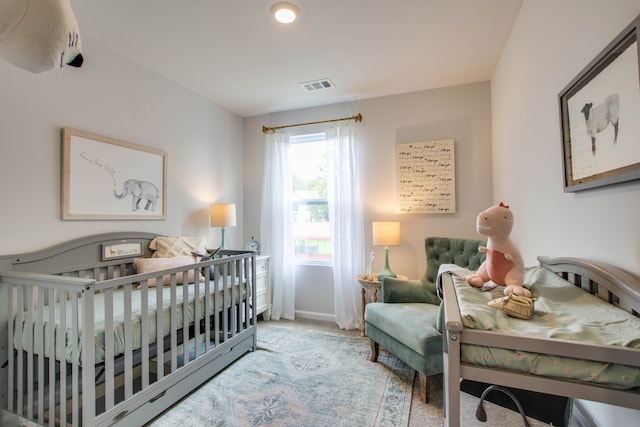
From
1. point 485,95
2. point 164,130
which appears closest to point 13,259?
point 164,130

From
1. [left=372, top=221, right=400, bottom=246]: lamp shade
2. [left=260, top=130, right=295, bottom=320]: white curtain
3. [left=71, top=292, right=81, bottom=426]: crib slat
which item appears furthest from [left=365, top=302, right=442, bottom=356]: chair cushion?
[left=71, top=292, right=81, bottom=426]: crib slat

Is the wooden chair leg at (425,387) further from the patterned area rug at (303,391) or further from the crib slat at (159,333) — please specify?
the crib slat at (159,333)

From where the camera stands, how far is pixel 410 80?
2750mm

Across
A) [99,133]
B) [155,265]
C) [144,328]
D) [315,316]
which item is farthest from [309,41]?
[315,316]

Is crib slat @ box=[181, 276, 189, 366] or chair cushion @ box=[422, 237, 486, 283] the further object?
chair cushion @ box=[422, 237, 486, 283]

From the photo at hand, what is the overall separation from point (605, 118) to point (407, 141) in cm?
203

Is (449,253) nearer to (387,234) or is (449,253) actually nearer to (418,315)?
(387,234)

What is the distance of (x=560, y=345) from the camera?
2.46 ft

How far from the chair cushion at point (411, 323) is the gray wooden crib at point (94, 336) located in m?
1.20

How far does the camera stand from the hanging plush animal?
743mm

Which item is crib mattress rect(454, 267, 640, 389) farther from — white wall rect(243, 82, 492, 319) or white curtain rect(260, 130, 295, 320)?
white curtain rect(260, 130, 295, 320)

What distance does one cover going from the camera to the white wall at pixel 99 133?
1.70 m

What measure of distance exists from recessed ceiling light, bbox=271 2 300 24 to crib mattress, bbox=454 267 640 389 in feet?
6.10

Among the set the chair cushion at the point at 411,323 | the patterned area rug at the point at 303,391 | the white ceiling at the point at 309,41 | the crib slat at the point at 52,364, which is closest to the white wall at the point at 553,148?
the white ceiling at the point at 309,41
